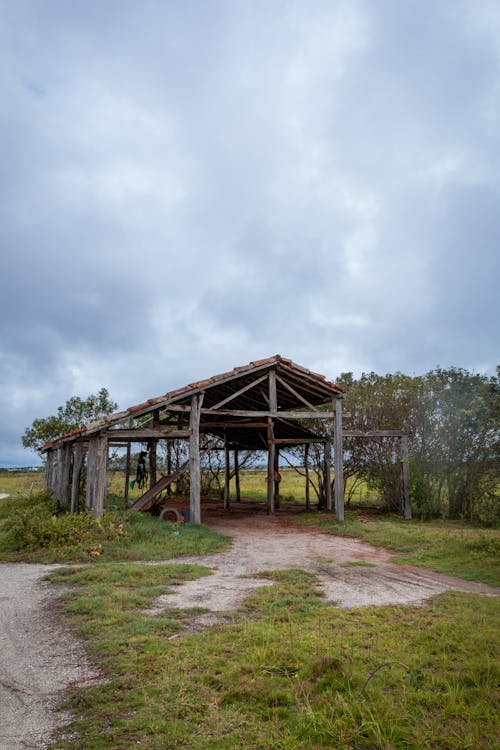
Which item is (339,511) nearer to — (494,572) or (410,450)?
(410,450)

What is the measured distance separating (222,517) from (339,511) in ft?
14.0

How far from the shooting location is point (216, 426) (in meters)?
17.2

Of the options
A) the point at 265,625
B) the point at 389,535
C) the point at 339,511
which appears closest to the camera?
the point at 265,625

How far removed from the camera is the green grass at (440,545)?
841 centimetres

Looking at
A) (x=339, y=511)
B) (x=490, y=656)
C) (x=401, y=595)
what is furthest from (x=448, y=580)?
(x=339, y=511)

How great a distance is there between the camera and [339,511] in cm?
1515

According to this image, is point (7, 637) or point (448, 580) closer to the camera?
point (7, 637)

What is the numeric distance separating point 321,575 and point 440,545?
3.79m

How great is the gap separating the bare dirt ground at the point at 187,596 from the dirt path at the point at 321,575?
1 centimetres

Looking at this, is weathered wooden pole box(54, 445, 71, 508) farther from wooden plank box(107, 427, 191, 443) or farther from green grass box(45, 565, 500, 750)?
green grass box(45, 565, 500, 750)

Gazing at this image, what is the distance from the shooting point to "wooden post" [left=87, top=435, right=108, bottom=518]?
38.3 feet

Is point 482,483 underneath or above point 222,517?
above

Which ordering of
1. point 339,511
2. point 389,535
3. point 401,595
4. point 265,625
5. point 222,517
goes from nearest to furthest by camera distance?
1. point 265,625
2. point 401,595
3. point 389,535
4. point 339,511
5. point 222,517

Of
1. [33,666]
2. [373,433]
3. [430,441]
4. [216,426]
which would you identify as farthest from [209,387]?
[33,666]
